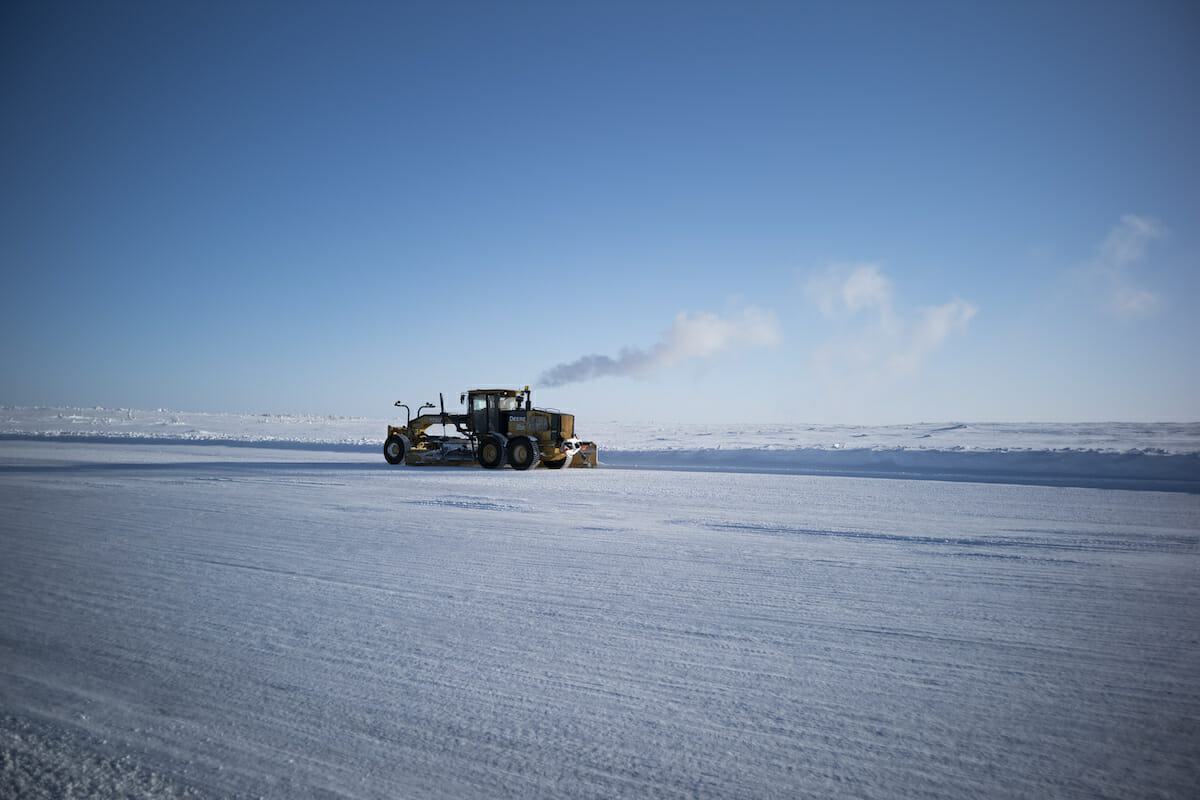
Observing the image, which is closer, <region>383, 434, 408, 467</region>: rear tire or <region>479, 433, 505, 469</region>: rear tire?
<region>479, 433, 505, 469</region>: rear tire

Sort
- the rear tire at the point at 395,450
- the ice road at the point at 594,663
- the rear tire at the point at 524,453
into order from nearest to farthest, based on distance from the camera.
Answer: the ice road at the point at 594,663, the rear tire at the point at 524,453, the rear tire at the point at 395,450

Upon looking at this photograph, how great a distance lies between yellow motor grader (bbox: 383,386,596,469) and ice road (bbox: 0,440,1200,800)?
12.7m

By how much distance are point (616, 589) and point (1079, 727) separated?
310cm

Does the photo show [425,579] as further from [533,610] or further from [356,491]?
[356,491]

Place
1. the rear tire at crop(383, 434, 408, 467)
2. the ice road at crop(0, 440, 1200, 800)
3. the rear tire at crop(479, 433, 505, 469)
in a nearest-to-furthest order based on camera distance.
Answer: the ice road at crop(0, 440, 1200, 800)
the rear tire at crop(479, 433, 505, 469)
the rear tire at crop(383, 434, 408, 467)

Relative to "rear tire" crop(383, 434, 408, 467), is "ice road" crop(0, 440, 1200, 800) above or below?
below

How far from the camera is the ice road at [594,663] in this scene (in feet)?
8.18

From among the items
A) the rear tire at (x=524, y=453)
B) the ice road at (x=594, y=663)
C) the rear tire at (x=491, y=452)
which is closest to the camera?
the ice road at (x=594, y=663)

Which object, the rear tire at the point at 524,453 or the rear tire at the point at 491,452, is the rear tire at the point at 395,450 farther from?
the rear tire at the point at 524,453

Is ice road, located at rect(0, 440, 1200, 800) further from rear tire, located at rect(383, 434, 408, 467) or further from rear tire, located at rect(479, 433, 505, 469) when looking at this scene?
rear tire, located at rect(383, 434, 408, 467)

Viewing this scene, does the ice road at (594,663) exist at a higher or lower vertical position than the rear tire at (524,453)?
lower

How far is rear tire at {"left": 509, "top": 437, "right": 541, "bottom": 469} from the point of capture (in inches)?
789

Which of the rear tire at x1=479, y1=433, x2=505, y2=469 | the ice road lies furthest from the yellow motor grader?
the ice road

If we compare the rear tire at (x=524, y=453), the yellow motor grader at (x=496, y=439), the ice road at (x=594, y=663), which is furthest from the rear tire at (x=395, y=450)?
the ice road at (x=594, y=663)
